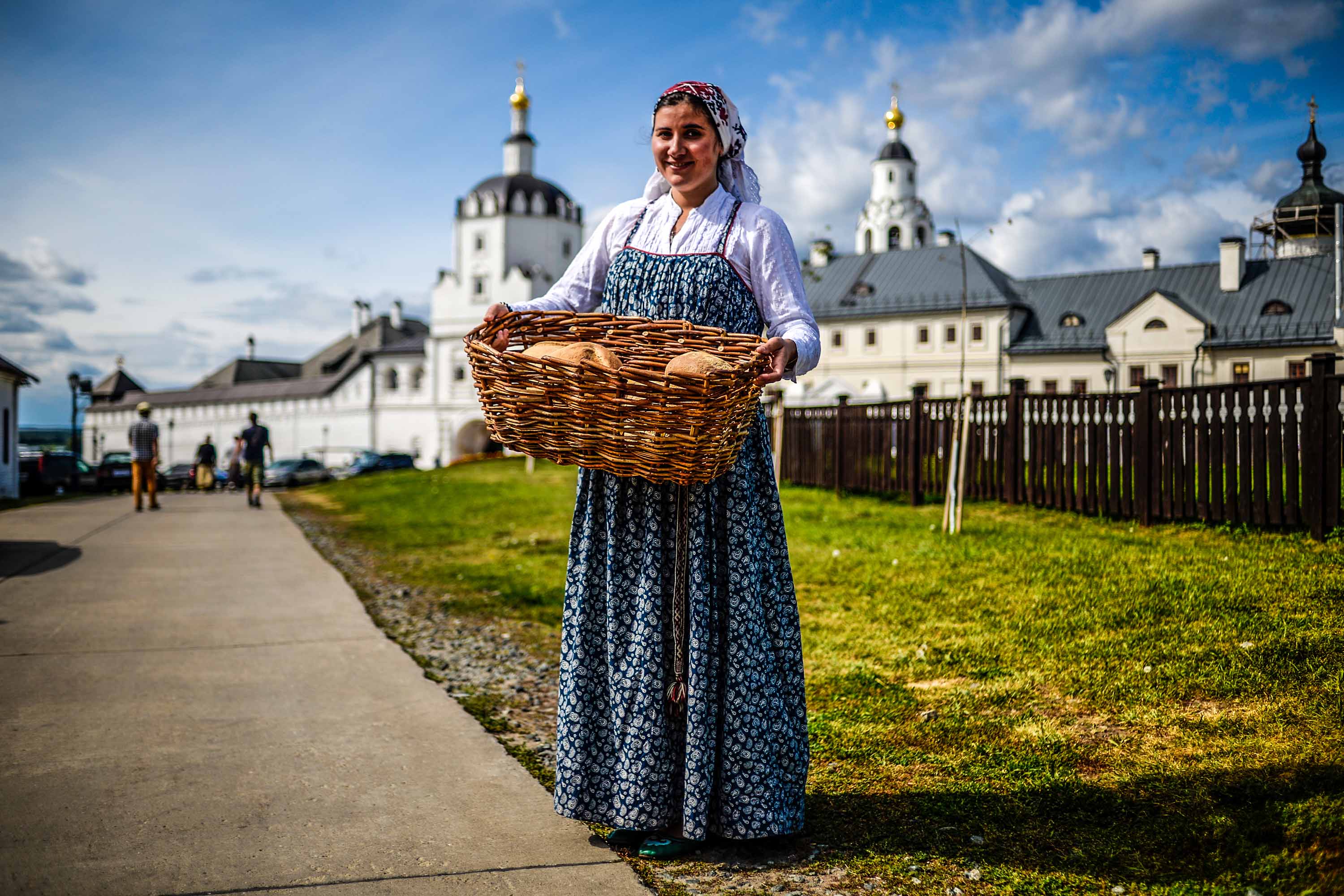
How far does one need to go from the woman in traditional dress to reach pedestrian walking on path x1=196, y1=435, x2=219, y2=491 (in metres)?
23.9

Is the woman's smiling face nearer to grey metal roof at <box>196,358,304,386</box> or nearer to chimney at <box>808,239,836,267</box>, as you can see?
chimney at <box>808,239,836,267</box>

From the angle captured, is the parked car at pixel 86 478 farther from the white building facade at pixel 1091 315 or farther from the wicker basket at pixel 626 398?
the wicker basket at pixel 626 398

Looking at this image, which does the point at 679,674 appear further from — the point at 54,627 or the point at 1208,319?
the point at 1208,319

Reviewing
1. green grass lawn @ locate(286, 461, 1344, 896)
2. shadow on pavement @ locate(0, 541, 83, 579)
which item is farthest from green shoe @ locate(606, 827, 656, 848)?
shadow on pavement @ locate(0, 541, 83, 579)

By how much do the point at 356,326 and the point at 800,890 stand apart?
295 ft

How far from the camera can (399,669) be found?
5082 millimetres

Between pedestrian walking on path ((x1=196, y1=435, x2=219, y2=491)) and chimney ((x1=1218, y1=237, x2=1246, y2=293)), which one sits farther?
chimney ((x1=1218, y1=237, x2=1246, y2=293))

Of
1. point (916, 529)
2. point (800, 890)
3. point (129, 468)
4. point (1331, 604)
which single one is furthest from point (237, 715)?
point (129, 468)

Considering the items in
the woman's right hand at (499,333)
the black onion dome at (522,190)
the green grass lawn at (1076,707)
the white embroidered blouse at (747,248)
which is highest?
the black onion dome at (522,190)

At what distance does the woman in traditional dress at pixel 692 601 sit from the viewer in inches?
110

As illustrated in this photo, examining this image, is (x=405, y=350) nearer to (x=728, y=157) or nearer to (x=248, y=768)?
(x=248, y=768)

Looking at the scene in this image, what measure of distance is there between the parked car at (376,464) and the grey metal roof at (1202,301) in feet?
105

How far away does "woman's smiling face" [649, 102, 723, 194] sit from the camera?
292 centimetres

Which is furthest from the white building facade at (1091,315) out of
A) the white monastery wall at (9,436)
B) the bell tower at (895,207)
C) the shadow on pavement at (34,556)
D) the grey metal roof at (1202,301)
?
the shadow on pavement at (34,556)
